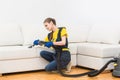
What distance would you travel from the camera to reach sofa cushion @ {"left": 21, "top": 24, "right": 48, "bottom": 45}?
4.13m

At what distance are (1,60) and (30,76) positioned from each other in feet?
1.61

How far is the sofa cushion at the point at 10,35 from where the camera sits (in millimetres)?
3979

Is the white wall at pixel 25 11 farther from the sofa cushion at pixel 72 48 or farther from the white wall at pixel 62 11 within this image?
the sofa cushion at pixel 72 48

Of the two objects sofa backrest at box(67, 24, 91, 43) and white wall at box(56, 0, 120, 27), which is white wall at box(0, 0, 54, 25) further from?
sofa backrest at box(67, 24, 91, 43)

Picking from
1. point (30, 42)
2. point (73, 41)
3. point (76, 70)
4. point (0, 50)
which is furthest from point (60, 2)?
point (0, 50)

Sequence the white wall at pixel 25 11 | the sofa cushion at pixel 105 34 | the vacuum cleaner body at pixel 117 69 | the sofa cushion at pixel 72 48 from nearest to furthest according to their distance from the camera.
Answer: the vacuum cleaner body at pixel 117 69 < the sofa cushion at pixel 72 48 < the sofa cushion at pixel 105 34 < the white wall at pixel 25 11

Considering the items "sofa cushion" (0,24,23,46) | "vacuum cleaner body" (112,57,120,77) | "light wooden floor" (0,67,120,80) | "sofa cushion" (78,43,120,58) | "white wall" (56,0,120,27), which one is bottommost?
"light wooden floor" (0,67,120,80)

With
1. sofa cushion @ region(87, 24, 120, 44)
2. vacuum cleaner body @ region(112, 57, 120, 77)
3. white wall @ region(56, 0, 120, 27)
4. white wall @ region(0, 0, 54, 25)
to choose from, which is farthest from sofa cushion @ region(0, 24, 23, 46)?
vacuum cleaner body @ region(112, 57, 120, 77)

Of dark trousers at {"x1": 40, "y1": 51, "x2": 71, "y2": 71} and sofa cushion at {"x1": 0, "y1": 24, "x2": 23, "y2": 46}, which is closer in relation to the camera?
dark trousers at {"x1": 40, "y1": 51, "x2": 71, "y2": 71}

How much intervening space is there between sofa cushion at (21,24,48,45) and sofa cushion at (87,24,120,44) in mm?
933

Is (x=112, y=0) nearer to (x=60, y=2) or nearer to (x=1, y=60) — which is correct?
(x=60, y=2)

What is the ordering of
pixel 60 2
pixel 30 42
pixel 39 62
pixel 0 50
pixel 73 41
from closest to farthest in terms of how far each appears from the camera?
pixel 0 50
pixel 39 62
pixel 30 42
pixel 73 41
pixel 60 2

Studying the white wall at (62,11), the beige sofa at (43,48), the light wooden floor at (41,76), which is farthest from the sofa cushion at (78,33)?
the light wooden floor at (41,76)

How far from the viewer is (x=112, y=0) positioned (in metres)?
4.66
